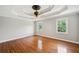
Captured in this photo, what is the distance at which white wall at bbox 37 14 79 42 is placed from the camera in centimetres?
136

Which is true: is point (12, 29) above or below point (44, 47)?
above

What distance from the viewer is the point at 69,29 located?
1360 millimetres

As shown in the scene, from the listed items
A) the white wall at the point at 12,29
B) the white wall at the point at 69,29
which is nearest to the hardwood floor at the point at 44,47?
the white wall at the point at 69,29

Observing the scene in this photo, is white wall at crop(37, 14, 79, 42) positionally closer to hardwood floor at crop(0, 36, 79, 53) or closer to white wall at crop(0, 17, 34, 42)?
hardwood floor at crop(0, 36, 79, 53)

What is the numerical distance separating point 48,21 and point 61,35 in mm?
458

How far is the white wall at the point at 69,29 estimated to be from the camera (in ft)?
4.47

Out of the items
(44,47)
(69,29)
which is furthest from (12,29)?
(69,29)

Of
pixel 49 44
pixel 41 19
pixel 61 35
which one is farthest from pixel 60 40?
pixel 41 19

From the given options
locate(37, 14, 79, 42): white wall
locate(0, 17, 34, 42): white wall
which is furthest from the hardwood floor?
locate(0, 17, 34, 42): white wall

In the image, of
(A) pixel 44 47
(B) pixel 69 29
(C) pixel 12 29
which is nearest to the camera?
(B) pixel 69 29

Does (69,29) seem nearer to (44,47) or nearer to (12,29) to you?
(44,47)
